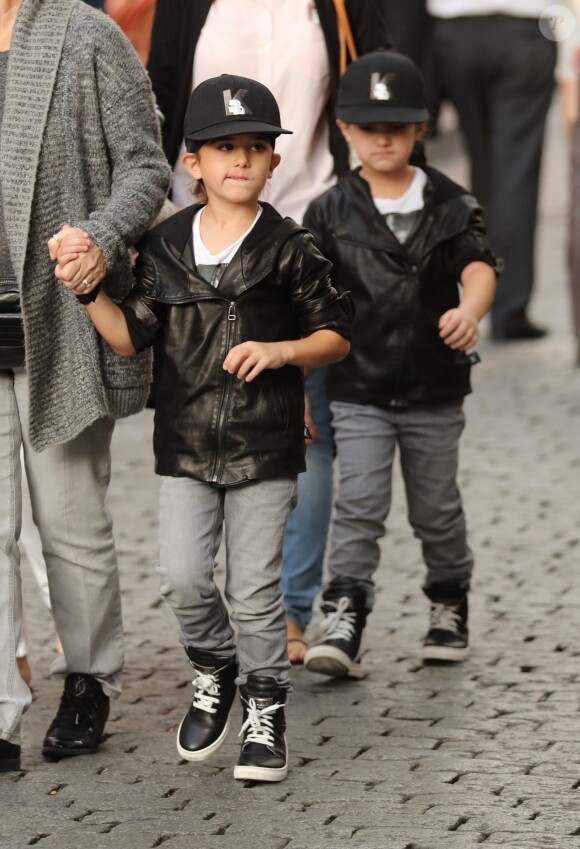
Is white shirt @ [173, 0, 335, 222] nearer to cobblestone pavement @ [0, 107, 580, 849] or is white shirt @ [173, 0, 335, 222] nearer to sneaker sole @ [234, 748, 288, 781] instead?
cobblestone pavement @ [0, 107, 580, 849]

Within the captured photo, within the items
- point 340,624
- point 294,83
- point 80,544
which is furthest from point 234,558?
point 294,83

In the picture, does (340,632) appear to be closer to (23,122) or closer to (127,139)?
Result: (127,139)

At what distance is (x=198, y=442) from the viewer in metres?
4.44

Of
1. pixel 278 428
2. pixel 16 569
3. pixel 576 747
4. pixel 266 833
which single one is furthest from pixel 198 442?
pixel 576 747

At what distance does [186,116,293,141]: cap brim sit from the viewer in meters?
4.30

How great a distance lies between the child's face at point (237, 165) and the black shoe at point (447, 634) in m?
1.71

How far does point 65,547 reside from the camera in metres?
4.77

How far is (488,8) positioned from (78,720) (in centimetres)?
721

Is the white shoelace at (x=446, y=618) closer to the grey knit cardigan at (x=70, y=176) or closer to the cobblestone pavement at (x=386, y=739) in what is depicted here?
the cobblestone pavement at (x=386, y=739)

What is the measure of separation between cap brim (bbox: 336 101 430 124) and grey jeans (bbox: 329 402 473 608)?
2.73ft

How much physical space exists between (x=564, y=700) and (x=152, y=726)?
1165 mm

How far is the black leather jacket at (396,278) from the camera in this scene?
525 centimetres

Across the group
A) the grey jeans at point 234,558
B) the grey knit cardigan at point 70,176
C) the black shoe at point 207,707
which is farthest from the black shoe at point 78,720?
the grey knit cardigan at point 70,176

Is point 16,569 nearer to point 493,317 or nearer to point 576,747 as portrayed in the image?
point 576,747
